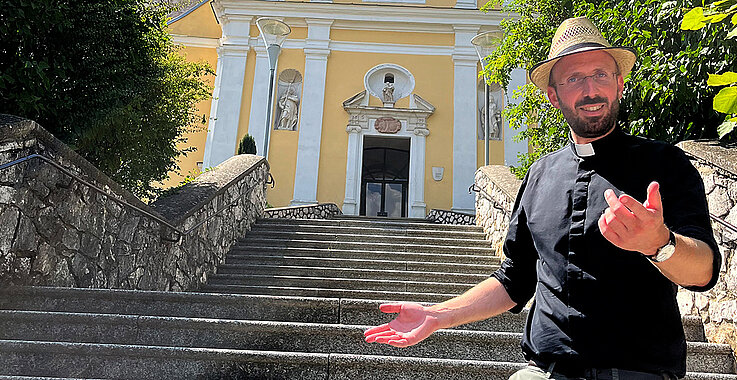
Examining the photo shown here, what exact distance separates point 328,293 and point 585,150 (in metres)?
4.29

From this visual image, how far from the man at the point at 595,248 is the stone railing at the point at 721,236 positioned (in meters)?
2.73

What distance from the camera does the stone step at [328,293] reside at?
533cm

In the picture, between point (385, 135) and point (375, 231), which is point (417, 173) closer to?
point (385, 135)

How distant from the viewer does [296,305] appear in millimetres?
3879

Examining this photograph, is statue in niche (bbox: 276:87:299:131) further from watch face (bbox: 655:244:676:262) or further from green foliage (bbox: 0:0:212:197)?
watch face (bbox: 655:244:676:262)

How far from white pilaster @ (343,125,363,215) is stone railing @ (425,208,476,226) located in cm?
220

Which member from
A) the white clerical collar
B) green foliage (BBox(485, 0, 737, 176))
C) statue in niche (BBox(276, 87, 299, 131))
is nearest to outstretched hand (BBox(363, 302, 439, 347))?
the white clerical collar

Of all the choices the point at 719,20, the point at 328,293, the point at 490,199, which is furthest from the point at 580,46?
the point at 490,199

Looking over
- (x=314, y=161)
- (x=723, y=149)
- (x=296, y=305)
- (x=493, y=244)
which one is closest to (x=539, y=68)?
(x=296, y=305)

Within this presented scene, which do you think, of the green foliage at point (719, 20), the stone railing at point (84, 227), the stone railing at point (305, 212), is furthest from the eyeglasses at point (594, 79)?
the stone railing at point (305, 212)

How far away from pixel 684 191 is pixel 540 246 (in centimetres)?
38

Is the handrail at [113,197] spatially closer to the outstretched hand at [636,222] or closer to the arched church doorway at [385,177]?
the outstretched hand at [636,222]

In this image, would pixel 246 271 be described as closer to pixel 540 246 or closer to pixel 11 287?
pixel 11 287

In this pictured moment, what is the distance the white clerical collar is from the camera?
4.93 feet
